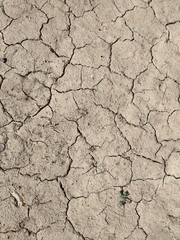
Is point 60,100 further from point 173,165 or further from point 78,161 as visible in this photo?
point 173,165

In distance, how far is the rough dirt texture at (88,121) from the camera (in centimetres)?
392

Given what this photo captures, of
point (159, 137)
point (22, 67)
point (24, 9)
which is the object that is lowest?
point (159, 137)

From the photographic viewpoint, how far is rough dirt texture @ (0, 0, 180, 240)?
392cm

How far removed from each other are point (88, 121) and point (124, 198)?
705 millimetres

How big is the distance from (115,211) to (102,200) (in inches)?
5.5

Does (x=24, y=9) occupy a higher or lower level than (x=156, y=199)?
higher

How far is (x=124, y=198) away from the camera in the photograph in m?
4.00

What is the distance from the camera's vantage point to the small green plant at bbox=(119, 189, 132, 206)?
3994mm

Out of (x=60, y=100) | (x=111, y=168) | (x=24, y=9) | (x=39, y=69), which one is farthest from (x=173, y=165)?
(x=24, y=9)

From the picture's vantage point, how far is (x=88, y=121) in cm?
408

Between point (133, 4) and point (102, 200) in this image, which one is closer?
point (102, 200)

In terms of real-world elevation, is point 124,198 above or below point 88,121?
below

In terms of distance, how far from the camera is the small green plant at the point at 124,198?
399 cm

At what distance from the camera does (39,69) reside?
409 centimetres
